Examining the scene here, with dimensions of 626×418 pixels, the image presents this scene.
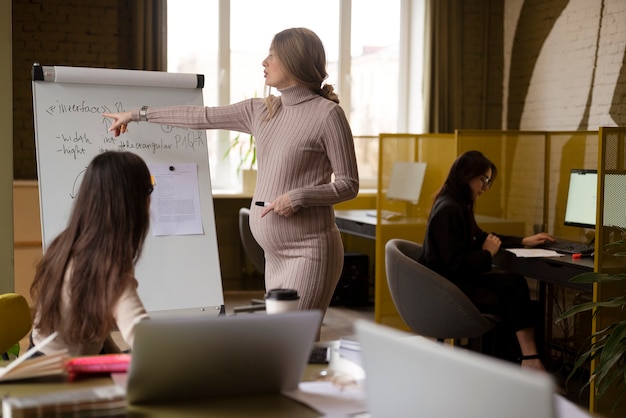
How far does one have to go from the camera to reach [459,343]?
4.58m

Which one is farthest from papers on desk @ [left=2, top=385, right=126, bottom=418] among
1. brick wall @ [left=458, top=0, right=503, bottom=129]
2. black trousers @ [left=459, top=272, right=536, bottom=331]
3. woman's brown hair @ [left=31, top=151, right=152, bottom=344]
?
brick wall @ [left=458, top=0, right=503, bottom=129]

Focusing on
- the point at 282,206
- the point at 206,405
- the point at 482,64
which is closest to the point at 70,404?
the point at 206,405

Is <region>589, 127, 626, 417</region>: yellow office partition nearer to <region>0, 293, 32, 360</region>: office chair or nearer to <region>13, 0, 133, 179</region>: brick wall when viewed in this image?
<region>0, 293, 32, 360</region>: office chair

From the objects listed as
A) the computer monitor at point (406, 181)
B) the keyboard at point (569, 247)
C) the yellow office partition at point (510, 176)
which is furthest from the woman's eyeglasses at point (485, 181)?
the computer monitor at point (406, 181)

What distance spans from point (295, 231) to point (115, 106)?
1041 millimetres

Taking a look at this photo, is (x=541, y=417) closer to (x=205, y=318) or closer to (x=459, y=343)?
(x=205, y=318)

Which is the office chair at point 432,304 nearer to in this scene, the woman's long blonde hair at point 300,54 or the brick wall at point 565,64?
the woman's long blonde hair at point 300,54

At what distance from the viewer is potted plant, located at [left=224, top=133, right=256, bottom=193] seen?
269 inches

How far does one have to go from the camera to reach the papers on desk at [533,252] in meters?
4.12

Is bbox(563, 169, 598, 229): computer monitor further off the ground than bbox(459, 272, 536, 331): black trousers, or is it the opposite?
bbox(563, 169, 598, 229): computer monitor

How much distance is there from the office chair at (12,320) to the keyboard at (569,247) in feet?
9.01

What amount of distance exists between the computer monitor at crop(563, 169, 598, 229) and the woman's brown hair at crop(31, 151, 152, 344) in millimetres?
3138

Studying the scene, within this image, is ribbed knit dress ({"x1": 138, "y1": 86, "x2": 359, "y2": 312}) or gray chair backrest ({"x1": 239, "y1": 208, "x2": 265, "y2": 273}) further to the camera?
gray chair backrest ({"x1": 239, "y1": 208, "x2": 265, "y2": 273})

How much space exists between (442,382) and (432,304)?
112 inches
